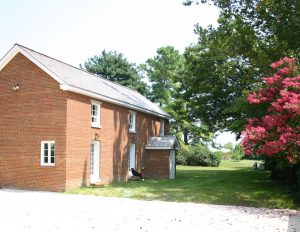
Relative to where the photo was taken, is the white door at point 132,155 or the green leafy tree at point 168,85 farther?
the green leafy tree at point 168,85

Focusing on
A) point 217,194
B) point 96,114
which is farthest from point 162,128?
point 217,194

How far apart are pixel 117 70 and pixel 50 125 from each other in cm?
3787

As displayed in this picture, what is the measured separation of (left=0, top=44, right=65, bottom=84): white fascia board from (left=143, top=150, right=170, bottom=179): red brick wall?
12.9 meters

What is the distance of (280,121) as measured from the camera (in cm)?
1585

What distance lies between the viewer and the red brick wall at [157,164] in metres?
32.0

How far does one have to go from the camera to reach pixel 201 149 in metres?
54.1

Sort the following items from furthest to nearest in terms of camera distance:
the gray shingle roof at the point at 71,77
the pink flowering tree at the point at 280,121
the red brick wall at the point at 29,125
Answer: the gray shingle roof at the point at 71,77, the red brick wall at the point at 29,125, the pink flowering tree at the point at 280,121

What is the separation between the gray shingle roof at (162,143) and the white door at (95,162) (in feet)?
25.7

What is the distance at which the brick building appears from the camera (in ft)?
73.9

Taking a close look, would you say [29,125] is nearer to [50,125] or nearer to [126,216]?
[50,125]

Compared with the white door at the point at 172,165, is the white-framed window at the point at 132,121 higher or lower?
higher

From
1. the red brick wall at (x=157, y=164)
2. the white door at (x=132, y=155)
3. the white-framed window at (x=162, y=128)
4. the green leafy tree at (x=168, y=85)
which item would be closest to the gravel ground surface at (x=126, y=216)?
the white door at (x=132, y=155)

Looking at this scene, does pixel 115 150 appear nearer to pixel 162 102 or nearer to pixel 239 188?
pixel 239 188

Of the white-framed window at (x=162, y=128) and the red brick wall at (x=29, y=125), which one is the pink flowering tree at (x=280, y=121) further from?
the white-framed window at (x=162, y=128)
